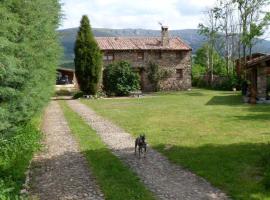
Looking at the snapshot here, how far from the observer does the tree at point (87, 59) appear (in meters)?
39.0

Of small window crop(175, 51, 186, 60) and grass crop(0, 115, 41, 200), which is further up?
small window crop(175, 51, 186, 60)

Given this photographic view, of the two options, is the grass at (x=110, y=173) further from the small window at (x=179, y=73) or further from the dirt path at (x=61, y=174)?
the small window at (x=179, y=73)

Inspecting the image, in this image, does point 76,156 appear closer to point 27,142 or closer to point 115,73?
point 27,142

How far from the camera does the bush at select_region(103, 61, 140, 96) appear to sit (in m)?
40.2

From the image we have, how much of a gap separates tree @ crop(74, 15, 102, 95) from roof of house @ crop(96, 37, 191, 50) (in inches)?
220

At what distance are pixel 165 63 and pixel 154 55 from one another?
142 centimetres

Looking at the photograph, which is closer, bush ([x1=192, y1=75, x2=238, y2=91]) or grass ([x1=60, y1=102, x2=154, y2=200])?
grass ([x1=60, y1=102, x2=154, y2=200])

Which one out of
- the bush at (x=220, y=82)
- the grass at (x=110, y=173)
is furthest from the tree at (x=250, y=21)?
the grass at (x=110, y=173)

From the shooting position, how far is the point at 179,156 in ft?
42.6

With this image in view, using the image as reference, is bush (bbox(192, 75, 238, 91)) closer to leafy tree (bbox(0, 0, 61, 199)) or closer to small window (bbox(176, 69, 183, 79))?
small window (bbox(176, 69, 183, 79))

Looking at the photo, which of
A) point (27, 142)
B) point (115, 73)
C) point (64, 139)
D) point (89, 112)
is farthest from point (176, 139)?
point (115, 73)

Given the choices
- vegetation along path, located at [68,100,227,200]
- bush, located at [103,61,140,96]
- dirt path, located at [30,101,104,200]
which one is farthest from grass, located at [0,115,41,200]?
bush, located at [103,61,140,96]

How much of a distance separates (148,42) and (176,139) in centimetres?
3248

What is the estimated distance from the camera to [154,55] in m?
46.2
